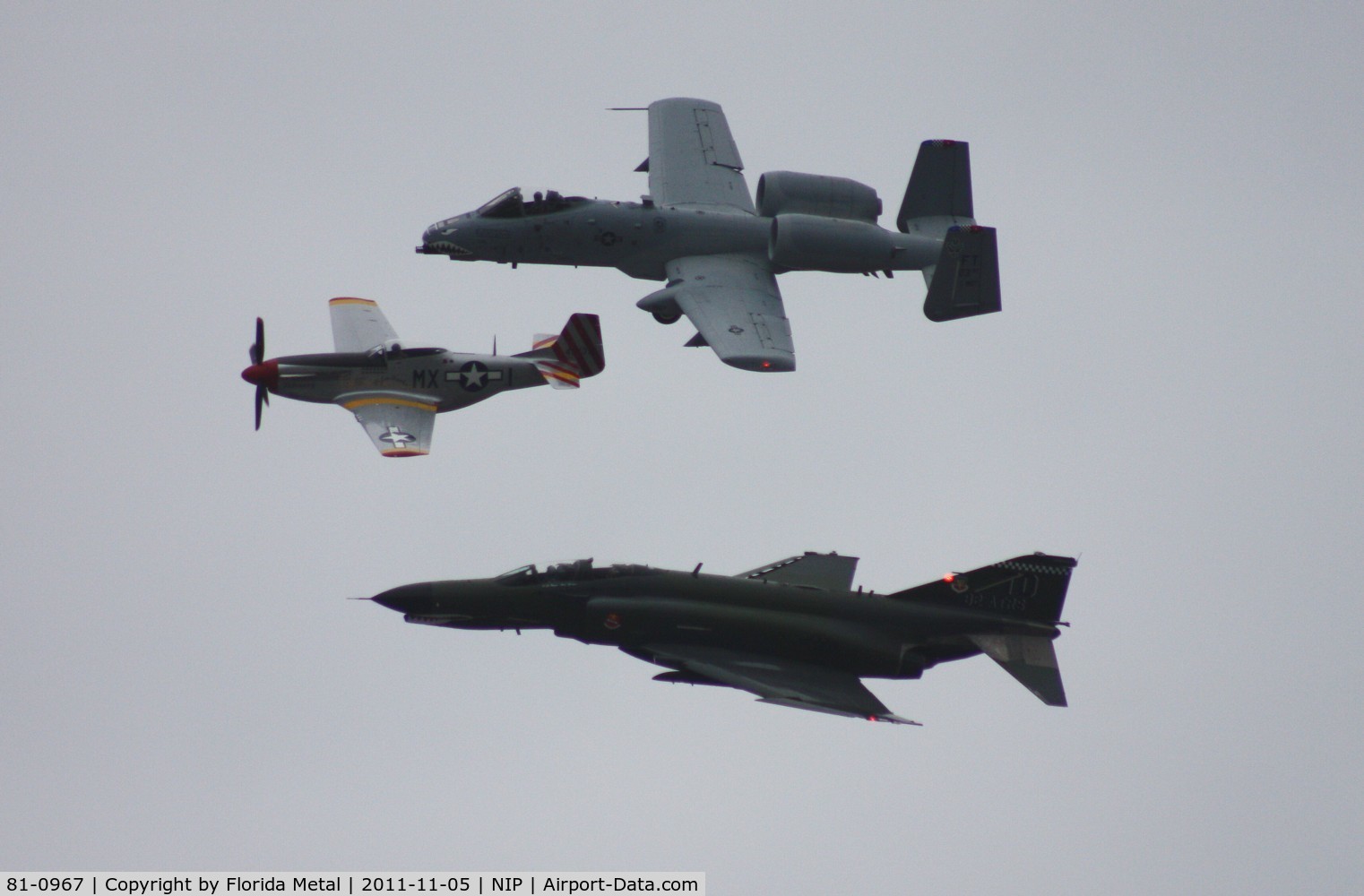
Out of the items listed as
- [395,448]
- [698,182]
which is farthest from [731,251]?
[395,448]

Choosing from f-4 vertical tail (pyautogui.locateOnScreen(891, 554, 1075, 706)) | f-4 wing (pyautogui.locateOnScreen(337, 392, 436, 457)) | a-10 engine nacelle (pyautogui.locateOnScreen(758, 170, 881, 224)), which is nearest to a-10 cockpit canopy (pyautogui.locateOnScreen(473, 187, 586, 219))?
a-10 engine nacelle (pyautogui.locateOnScreen(758, 170, 881, 224))

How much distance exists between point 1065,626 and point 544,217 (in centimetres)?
1661

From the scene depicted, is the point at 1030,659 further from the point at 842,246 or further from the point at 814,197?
the point at 814,197

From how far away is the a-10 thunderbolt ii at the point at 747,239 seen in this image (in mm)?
46750

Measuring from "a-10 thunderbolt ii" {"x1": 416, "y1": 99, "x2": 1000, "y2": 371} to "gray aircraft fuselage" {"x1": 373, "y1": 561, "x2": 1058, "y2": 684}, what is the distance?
7734 millimetres

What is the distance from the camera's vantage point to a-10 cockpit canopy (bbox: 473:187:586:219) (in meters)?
47.5

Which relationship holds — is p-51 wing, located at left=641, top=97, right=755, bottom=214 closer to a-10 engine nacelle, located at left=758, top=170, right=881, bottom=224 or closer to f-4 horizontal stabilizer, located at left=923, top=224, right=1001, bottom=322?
a-10 engine nacelle, located at left=758, top=170, right=881, bottom=224

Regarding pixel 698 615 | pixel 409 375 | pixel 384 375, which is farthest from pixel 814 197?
pixel 698 615

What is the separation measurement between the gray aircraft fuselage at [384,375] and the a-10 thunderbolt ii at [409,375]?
0.02 meters

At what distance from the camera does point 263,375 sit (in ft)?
143

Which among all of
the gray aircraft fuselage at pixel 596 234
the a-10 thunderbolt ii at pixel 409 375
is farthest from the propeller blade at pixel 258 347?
the gray aircraft fuselage at pixel 596 234

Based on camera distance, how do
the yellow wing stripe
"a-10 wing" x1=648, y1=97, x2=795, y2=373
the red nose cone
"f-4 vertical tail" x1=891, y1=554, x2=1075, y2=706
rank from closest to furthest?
"f-4 vertical tail" x1=891, y1=554, x2=1075, y2=706
the red nose cone
the yellow wing stripe
"a-10 wing" x1=648, y1=97, x2=795, y2=373

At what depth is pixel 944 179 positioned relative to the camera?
49.9 meters

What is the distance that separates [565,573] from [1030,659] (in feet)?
32.7
